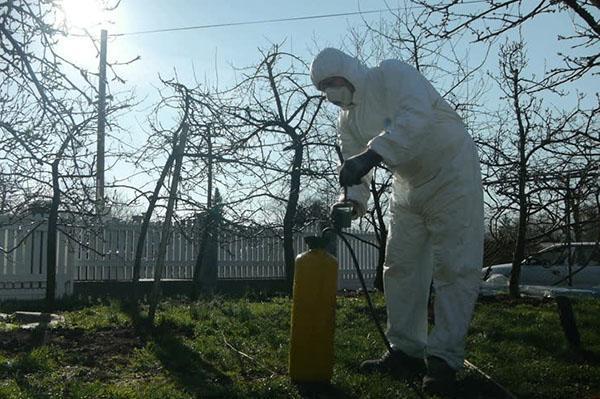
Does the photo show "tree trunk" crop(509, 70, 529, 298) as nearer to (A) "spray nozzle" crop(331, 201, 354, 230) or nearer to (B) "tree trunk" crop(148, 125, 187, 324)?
(B) "tree trunk" crop(148, 125, 187, 324)

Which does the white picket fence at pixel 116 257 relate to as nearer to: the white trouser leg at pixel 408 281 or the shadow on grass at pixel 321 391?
the white trouser leg at pixel 408 281

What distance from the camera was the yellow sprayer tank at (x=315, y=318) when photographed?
13.9ft

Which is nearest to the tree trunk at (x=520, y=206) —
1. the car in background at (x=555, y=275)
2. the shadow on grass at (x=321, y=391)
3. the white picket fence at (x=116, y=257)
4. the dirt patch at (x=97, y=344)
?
the car in background at (x=555, y=275)

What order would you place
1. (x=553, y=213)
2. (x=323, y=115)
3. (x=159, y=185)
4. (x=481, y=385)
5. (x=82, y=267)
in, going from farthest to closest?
1. (x=82, y=267)
2. (x=323, y=115)
3. (x=553, y=213)
4. (x=159, y=185)
5. (x=481, y=385)

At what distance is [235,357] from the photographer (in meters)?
5.45

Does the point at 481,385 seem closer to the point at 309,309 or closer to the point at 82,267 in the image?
the point at 309,309

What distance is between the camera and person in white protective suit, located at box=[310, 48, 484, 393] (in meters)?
4.27

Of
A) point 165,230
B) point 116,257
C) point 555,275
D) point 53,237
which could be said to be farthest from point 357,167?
point 116,257

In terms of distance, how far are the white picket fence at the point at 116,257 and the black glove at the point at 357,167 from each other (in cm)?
669

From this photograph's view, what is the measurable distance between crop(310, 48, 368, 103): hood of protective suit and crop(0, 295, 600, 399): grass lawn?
5.94 feet

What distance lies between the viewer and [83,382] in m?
4.67

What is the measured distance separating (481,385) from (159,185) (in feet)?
14.1

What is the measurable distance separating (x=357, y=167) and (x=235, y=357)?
203 cm

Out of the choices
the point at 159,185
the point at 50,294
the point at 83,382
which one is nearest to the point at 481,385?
the point at 83,382
